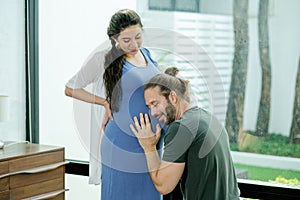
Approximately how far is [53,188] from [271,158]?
1.34 metres

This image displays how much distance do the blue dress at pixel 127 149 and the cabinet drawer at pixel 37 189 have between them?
595mm

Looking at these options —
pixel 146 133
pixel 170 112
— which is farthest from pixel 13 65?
pixel 170 112

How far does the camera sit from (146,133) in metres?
2.57

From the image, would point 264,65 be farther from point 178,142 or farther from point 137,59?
point 178,142

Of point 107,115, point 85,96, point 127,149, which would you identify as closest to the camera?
point 127,149

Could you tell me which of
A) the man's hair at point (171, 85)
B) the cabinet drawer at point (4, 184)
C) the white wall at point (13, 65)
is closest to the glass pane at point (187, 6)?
the man's hair at point (171, 85)

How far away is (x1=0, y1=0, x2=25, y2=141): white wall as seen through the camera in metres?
3.90

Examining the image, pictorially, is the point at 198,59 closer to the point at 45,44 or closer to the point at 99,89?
the point at 99,89

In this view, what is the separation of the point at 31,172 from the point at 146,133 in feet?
3.63

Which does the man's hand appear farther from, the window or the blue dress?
the window

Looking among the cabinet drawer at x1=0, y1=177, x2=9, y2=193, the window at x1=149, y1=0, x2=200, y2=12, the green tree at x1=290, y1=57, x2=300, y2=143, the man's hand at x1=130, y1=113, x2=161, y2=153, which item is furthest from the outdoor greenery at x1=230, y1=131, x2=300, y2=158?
the cabinet drawer at x1=0, y1=177, x2=9, y2=193

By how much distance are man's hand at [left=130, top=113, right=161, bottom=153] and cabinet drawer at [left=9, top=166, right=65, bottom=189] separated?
100 centimetres

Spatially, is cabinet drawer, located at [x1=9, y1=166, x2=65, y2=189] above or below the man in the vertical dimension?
below

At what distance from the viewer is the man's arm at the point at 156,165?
238cm
